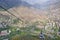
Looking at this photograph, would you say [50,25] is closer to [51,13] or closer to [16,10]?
[51,13]

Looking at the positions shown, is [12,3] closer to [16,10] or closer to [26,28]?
[16,10]

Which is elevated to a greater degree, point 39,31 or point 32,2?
point 32,2

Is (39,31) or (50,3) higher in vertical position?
(50,3)

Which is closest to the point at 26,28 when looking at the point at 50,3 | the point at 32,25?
the point at 32,25

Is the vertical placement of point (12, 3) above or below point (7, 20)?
above

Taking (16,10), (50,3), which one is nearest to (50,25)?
(50,3)

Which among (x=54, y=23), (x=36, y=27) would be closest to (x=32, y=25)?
(x=36, y=27)

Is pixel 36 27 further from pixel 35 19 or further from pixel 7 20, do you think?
pixel 7 20
